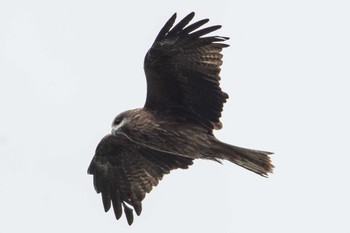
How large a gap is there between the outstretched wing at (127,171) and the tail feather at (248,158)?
1.27m

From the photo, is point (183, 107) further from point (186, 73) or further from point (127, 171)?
point (127, 171)

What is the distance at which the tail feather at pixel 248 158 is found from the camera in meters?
12.5

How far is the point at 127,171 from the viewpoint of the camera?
1390 centimetres

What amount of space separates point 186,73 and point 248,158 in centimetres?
146

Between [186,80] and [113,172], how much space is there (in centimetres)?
229

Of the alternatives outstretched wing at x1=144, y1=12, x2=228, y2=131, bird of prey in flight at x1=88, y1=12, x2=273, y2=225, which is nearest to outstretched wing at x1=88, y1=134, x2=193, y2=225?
bird of prey in flight at x1=88, y1=12, x2=273, y2=225

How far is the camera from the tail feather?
1246cm

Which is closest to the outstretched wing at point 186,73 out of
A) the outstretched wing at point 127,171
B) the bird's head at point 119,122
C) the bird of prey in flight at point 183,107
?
the bird of prey in flight at point 183,107

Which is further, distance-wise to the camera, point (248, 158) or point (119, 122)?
point (119, 122)

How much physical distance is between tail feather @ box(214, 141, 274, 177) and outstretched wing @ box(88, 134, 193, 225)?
1267 mm

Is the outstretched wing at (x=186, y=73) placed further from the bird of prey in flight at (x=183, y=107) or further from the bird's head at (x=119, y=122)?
the bird's head at (x=119, y=122)

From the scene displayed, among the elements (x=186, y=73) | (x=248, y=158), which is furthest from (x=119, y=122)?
(x=248, y=158)

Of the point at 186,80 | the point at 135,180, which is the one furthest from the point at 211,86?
the point at 135,180

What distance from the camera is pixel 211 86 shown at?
1230cm
